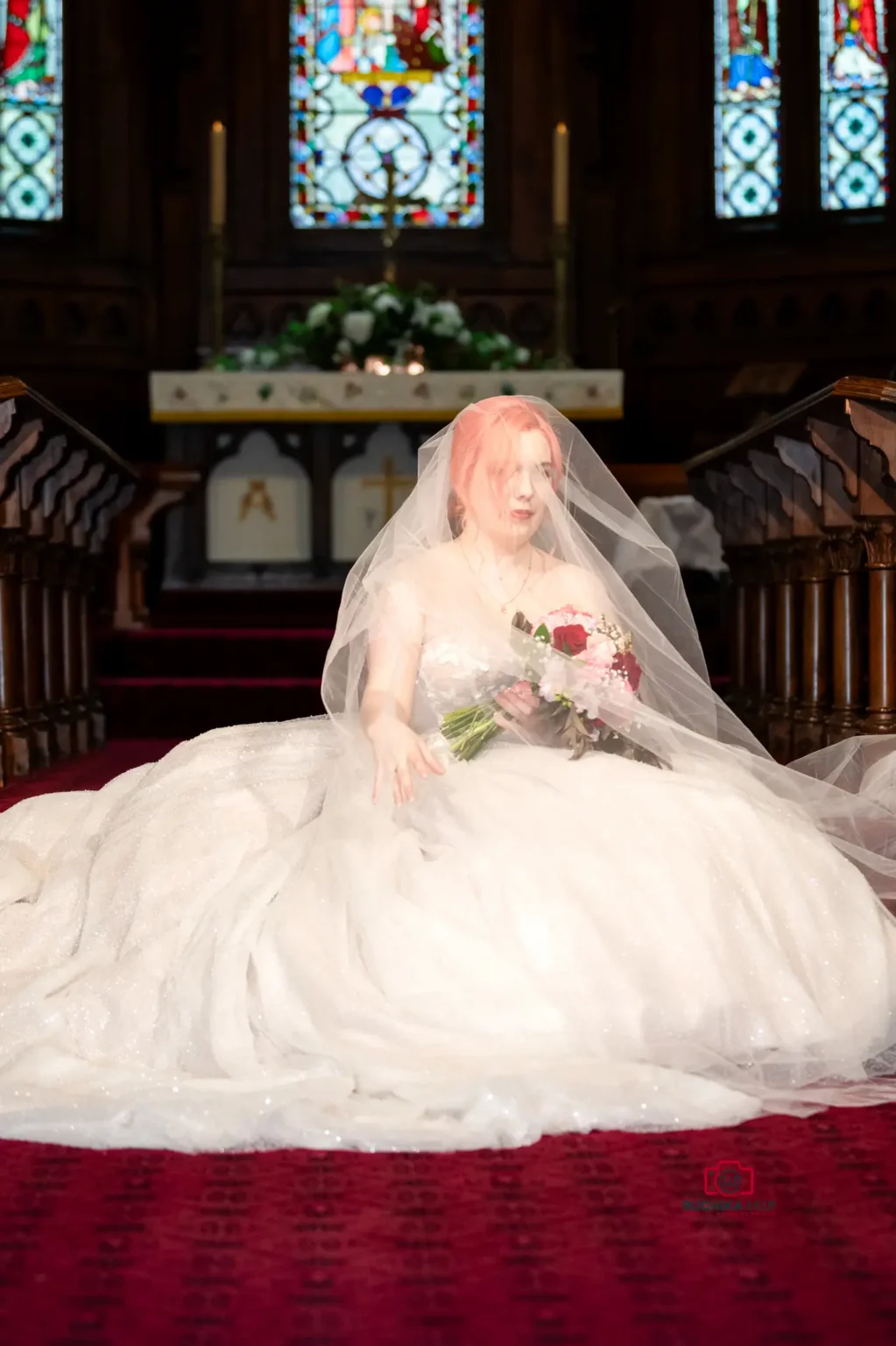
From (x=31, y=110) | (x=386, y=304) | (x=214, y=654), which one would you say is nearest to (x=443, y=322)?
(x=386, y=304)

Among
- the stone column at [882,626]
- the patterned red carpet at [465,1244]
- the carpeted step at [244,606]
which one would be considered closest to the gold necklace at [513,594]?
the patterned red carpet at [465,1244]

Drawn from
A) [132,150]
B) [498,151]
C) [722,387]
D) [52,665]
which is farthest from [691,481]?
[132,150]

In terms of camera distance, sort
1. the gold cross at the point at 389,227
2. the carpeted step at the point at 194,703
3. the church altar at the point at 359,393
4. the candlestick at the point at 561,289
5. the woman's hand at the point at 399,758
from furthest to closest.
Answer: the gold cross at the point at 389,227
the candlestick at the point at 561,289
the church altar at the point at 359,393
the carpeted step at the point at 194,703
the woman's hand at the point at 399,758

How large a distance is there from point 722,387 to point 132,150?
3.92 metres

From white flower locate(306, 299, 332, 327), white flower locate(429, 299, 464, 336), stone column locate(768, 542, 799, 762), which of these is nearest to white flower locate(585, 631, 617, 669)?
stone column locate(768, 542, 799, 762)

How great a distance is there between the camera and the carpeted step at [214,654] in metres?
7.13

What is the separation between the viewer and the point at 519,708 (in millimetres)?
2914

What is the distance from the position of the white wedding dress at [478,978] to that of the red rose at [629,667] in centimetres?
16

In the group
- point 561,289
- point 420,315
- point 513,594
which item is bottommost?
point 513,594

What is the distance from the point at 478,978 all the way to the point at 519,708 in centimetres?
59

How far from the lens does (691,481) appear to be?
6.95 meters

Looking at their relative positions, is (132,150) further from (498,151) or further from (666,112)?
(666,112)

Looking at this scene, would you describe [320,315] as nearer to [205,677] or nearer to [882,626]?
[205,677]

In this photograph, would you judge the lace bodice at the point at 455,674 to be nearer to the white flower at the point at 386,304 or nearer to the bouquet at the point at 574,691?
the bouquet at the point at 574,691
